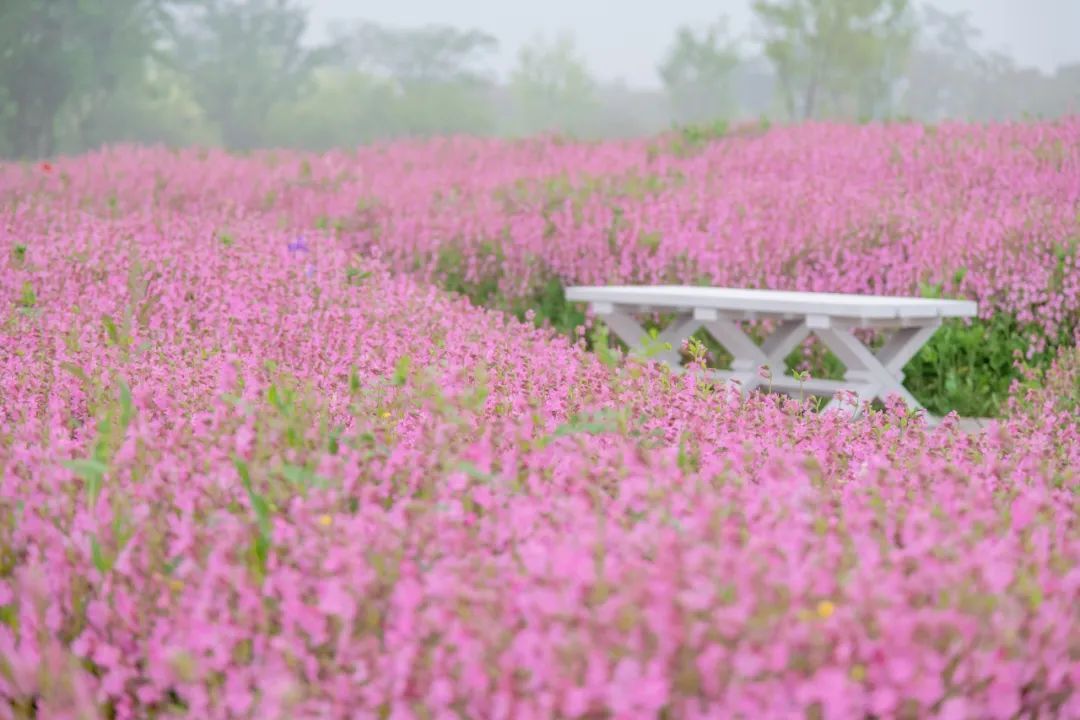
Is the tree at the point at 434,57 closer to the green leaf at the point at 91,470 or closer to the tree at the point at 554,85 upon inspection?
the tree at the point at 554,85

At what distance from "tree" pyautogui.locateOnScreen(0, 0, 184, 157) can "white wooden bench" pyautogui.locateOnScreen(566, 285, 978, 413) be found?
20809 mm

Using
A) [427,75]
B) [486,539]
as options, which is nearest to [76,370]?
[486,539]

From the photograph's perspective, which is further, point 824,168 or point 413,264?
point 824,168

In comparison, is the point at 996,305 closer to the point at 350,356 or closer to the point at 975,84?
the point at 350,356

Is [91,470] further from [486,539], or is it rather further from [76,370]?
[76,370]

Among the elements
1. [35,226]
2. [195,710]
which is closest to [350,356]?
[195,710]

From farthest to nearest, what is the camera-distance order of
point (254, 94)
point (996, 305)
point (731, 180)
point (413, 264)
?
point (254, 94) < point (731, 180) < point (413, 264) < point (996, 305)

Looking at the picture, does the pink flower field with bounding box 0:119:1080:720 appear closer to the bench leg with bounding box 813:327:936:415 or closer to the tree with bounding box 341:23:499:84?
the bench leg with bounding box 813:327:936:415

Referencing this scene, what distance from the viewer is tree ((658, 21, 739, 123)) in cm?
4294

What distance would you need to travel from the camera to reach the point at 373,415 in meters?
3.61

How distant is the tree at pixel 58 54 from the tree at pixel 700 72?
19.4 metres

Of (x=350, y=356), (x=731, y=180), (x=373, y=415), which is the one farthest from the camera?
(x=731, y=180)

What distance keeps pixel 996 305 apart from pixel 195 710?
728 cm

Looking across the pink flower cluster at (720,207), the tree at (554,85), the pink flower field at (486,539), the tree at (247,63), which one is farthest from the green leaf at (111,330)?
the tree at (554,85)
